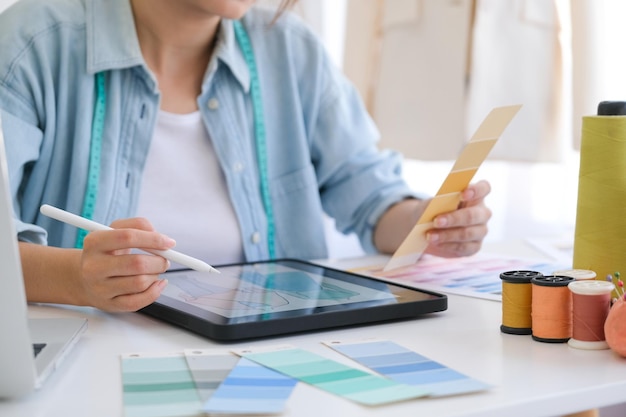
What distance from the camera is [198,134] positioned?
1.35m

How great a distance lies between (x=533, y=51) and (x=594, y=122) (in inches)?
51.7

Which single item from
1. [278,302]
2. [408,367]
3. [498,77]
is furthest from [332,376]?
[498,77]

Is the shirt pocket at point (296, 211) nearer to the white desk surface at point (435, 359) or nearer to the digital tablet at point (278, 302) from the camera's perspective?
the digital tablet at point (278, 302)

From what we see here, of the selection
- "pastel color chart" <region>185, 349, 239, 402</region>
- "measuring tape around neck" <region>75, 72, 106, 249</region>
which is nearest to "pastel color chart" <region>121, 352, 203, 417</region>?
"pastel color chart" <region>185, 349, 239, 402</region>

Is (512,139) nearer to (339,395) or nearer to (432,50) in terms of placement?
(432,50)

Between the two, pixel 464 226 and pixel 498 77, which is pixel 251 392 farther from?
pixel 498 77

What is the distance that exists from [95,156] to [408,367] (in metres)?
0.70

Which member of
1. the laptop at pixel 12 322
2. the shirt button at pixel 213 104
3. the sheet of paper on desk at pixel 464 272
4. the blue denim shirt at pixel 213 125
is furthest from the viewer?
the shirt button at pixel 213 104

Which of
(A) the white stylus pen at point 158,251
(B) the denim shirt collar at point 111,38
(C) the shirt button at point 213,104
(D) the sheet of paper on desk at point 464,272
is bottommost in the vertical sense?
(D) the sheet of paper on desk at point 464,272

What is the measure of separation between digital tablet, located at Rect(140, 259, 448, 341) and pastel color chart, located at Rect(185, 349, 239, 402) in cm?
4

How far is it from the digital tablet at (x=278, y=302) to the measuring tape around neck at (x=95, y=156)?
0.24 meters

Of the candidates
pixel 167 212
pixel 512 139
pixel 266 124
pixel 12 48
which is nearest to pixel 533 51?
pixel 512 139

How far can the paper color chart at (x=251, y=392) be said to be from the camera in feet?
1.99

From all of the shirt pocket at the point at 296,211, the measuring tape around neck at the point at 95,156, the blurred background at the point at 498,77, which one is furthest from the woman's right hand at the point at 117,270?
the blurred background at the point at 498,77
